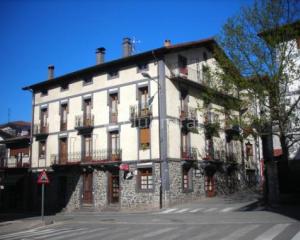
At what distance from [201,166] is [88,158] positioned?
8929 mm

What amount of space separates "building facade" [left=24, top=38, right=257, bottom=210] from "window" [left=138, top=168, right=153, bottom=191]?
7 cm

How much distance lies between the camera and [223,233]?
1177cm

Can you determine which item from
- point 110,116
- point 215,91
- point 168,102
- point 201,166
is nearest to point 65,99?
point 110,116

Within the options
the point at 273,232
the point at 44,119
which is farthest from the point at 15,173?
the point at 273,232

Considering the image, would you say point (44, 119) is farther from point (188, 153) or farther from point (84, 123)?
point (188, 153)

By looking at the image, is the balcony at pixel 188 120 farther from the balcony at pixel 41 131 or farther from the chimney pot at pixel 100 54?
the balcony at pixel 41 131

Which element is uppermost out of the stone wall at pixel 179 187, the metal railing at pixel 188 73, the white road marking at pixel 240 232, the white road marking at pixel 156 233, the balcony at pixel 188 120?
the metal railing at pixel 188 73

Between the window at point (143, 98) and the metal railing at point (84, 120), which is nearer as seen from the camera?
the window at point (143, 98)

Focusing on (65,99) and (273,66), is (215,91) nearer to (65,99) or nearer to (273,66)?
(273,66)

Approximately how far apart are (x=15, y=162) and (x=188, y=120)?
1911 cm

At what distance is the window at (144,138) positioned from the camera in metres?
26.3

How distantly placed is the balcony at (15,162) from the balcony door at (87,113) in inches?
338

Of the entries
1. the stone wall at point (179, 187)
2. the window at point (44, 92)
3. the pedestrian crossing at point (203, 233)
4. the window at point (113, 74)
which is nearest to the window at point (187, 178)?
the stone wall at point (179, 187)

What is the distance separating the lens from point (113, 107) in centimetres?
2881
